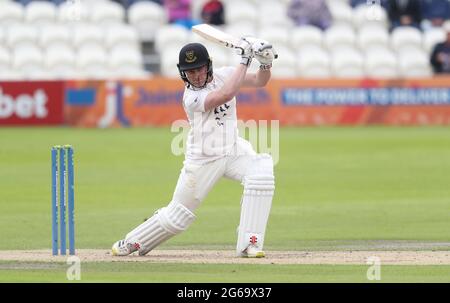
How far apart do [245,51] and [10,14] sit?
15.2m

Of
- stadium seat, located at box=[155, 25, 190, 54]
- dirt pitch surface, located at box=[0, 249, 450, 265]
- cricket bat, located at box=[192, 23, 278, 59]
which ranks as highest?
stadium seat, located at box=[155, 25, 190, 54]

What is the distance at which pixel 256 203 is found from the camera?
845 centimetres

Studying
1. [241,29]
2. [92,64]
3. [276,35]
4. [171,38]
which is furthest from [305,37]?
[92,64]

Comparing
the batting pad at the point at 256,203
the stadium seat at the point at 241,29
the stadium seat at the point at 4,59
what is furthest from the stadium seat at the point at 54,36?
the batting pad at the point at 256,203

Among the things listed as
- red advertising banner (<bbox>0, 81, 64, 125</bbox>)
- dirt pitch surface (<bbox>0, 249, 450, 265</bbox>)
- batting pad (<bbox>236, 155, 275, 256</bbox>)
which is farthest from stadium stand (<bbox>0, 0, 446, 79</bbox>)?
batting pad (<bbox>236, 155, 275, 256</bbox>)

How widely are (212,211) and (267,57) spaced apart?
12.4ft

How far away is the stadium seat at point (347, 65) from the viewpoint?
2264 centimetres

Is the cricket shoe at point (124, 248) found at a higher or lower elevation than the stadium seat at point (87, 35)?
lower

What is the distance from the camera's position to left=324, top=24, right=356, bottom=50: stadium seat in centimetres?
2342

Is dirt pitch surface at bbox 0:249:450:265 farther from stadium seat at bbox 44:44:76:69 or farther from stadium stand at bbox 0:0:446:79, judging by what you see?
stadium seat at bbox 44:44:76:69

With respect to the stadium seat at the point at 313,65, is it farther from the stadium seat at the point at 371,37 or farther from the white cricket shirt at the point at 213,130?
the white cricket shirt at the point at 213,130

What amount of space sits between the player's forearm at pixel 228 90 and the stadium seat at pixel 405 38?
51.1 ft

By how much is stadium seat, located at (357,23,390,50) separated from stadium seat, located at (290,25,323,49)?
0.84 meters
